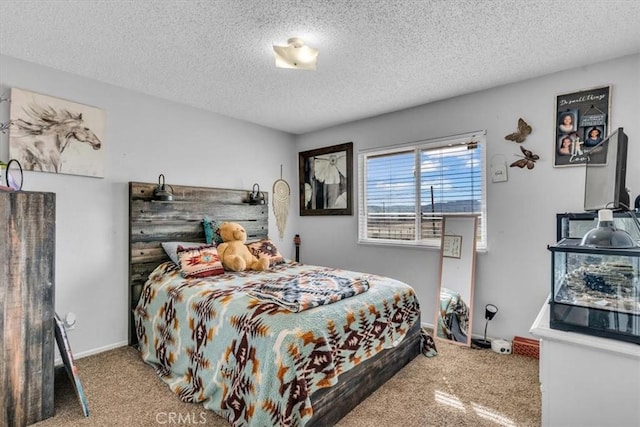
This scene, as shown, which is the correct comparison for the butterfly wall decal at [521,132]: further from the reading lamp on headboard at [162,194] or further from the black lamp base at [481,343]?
the reading lamp on headboard at [162,194]

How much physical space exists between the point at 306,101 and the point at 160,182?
1713 mm

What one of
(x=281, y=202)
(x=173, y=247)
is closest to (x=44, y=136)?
(x=173, y=247)

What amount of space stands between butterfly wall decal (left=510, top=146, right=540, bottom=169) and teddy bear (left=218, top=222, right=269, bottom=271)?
256 cm

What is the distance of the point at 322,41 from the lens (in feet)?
7.26

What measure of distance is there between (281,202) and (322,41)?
8.58 ft

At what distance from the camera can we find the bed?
1713mm

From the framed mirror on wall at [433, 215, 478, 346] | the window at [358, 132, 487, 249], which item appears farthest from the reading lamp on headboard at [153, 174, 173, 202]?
the framed mirror on wall at [433, 215, 478, 346]

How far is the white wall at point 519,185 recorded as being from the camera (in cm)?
249

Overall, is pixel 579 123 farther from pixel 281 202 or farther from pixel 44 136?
pixel 44 136

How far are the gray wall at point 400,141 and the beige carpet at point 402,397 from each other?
51 centimetres

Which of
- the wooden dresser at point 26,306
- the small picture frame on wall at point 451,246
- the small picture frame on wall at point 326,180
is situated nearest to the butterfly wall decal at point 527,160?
the small picture frame on wall at point 451,246

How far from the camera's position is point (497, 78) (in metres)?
2.82

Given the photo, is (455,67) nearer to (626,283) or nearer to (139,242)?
(626,283)

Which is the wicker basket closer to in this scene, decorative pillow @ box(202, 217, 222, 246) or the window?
the window
